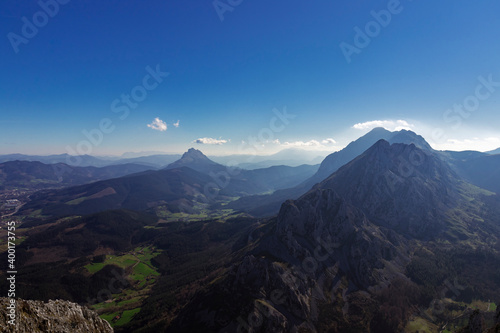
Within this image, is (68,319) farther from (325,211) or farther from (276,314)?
(325,211)

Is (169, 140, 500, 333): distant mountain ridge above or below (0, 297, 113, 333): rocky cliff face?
below

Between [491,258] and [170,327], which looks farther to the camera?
[491,258]

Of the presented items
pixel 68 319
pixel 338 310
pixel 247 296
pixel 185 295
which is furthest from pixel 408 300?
pixel 68 319

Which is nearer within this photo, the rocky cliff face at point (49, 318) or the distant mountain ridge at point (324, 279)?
the rocky cliff face at point (49, 318)

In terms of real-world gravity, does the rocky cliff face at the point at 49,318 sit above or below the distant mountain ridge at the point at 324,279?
above

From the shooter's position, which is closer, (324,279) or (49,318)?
(49,318)

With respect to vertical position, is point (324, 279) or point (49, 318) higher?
point (49, 318)

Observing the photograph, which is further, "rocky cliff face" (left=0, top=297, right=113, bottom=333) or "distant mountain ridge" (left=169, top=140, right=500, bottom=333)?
"distant mountain ridge" (left=169, top=140, right=500, bottom=333)

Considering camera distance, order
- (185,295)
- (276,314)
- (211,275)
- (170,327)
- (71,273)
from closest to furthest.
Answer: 1. (276,314)
2. (170,327)
3. (185,295)
4. (211,275)
5. (71,273)
